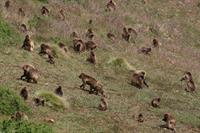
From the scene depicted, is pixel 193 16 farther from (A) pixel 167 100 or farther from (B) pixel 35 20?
(A) pixel 167 100

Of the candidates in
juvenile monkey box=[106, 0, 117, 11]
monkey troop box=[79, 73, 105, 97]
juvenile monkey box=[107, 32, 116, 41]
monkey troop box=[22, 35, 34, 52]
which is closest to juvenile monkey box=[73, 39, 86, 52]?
monkey troop box=[22, 35, 34, 52]

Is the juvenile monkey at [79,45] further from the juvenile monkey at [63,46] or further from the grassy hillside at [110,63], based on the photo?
the juvenile monkey at [63,46]

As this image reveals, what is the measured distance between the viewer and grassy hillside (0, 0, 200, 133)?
21.8 meters

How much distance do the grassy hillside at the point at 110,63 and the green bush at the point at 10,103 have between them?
46 centimetres

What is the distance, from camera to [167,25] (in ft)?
145

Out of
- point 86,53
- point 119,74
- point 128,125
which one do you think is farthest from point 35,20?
point 128,125

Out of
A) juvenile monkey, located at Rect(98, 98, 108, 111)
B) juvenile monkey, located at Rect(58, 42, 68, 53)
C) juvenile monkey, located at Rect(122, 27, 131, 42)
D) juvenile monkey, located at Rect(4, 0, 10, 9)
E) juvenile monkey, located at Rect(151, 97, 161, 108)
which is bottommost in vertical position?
juvenile monkey, located at Rect(98, 98, 108, 111)

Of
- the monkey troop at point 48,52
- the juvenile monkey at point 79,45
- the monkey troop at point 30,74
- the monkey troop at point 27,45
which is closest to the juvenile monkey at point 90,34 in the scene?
the juvenile monkey at point 79,45

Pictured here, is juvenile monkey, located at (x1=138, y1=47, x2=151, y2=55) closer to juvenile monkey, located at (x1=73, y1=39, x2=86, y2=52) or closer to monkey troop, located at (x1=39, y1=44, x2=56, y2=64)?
juvenile monkey, located at (x1=73, y1=39, x2=86, y2=52)

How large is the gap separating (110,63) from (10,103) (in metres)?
11.6

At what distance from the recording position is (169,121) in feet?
74.6

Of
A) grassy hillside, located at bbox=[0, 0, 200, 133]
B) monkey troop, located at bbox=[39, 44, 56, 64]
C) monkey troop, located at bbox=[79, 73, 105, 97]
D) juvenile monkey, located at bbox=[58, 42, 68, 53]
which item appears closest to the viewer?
grassy hillside, located at bbox=[0, 0, 200, 133]

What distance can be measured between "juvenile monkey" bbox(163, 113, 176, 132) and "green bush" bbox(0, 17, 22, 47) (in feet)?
27.5

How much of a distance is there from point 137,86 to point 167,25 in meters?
16.9
